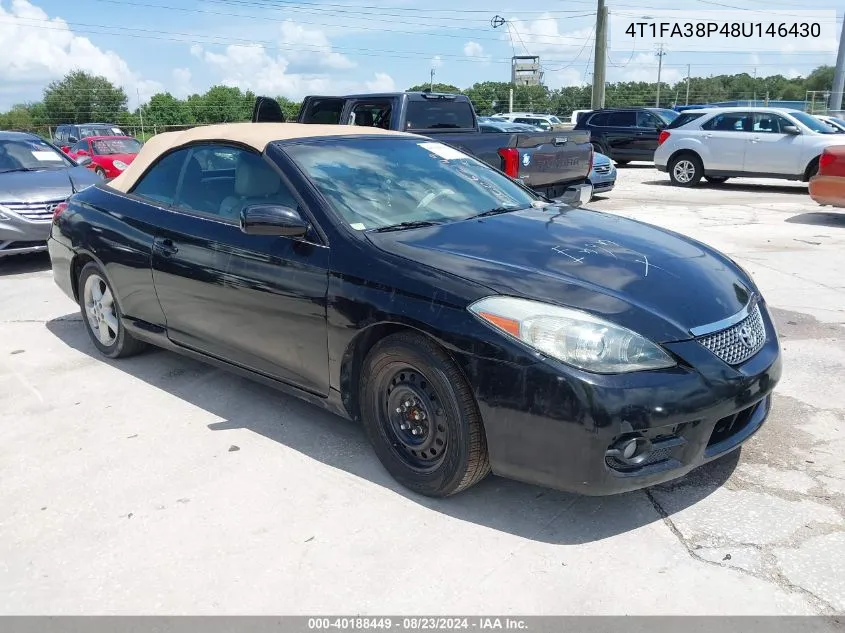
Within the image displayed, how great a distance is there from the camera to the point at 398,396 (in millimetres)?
3248

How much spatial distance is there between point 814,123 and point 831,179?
4970mm

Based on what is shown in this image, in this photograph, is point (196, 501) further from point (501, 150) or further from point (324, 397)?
point (501, 150)

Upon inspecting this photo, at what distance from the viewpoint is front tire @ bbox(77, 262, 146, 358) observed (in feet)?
16.6

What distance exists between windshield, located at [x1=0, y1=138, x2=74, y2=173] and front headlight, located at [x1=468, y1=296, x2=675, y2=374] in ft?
27.5

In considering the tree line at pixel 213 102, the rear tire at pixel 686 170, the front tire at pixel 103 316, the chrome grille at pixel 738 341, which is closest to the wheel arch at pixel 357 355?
the chrome grille at pixel 738 341

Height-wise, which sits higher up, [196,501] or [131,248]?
[131,248]

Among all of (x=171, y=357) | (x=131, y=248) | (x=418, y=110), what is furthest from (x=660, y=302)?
(x=418, y=110)

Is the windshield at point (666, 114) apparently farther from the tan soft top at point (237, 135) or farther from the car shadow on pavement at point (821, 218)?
the tan soft top at point (237, 135)

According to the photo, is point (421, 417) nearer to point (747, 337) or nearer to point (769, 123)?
point (747, 337)

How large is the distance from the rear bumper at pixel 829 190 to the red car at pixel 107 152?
1254cm

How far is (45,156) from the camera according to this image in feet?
31.3

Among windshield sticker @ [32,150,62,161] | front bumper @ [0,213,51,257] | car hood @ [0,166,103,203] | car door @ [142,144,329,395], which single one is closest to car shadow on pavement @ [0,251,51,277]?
front bumper @ [0,213,51,257]

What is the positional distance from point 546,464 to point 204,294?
7.30 feet

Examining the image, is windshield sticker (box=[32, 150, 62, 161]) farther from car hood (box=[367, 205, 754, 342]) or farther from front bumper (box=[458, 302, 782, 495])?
front bumper (box=[458, 302, 782, 495])
